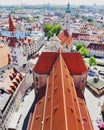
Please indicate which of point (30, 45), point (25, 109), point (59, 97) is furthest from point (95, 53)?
point (59, 97)

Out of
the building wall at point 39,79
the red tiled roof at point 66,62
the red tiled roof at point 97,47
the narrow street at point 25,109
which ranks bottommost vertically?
the narrow street at point 25,109

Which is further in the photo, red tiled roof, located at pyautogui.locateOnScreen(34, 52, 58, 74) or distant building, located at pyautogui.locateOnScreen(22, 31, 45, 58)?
distant building, located at pyautogui.locateOnScreen(22, 31, 45, 58)

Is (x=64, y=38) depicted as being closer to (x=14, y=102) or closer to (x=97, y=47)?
(x=97, y=47)

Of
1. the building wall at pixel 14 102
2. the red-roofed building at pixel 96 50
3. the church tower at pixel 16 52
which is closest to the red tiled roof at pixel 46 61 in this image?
the building wall at pixel 14 102

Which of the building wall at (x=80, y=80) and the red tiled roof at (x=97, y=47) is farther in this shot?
the red tiled roof at (x=97, y=47)

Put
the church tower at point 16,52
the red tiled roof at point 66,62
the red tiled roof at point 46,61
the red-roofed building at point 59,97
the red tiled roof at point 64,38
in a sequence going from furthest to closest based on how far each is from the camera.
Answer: the red tiled roof at point 64,38, the church tower at point 16,52, the red tiled roof at point 46,61, the red tiled roof at point 66,62, the red-roofed building at point 59,97

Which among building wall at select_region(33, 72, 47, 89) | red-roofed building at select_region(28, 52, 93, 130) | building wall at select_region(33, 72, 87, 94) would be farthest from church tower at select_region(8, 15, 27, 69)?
red-roofed building at select_region(28, 52, 93, 130)

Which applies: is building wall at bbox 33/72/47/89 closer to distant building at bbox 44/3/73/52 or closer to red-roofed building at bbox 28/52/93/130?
red-roofed building at bbox 28/52/93/130

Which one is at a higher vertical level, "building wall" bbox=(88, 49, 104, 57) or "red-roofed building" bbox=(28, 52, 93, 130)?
"red-roofed building" bbox=(28, 52, 93, 130)

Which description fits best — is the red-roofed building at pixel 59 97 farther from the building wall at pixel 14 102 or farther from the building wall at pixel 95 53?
the building wall at pixel 95 53
